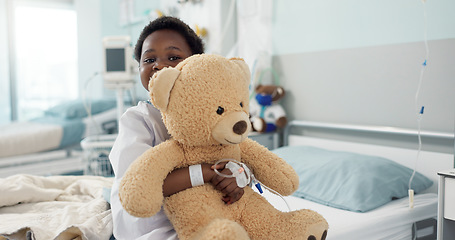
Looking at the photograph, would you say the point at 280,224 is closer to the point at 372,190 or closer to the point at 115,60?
the point at 372,190

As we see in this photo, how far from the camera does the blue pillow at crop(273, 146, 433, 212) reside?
5.07 ft

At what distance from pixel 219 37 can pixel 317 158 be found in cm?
151

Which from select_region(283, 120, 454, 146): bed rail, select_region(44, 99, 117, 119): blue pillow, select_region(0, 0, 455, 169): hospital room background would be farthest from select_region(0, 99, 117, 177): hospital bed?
select_region(283, 120, 454, 146): bed rail

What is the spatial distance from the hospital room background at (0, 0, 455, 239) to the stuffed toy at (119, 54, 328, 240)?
0.43 m

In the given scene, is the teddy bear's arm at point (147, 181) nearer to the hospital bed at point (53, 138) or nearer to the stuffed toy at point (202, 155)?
the stuffed toy at point (202, 155)

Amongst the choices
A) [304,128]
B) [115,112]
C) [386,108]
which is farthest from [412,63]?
[115,112]

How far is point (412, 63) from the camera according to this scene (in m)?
1.87

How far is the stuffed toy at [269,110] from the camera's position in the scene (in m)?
2.47

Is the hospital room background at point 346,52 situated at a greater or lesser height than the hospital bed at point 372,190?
greater

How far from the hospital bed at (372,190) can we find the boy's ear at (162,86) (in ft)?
2.49

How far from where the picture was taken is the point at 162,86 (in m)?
0.83

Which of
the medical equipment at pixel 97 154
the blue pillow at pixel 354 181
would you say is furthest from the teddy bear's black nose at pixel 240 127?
the medical equipment at pixel 97 154

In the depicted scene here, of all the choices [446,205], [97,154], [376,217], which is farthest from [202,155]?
[97,154]

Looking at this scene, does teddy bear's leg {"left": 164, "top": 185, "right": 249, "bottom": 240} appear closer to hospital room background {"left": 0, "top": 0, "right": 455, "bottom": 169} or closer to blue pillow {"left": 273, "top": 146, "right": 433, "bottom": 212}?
A: blue pillow {"left": 273, "top": 146, "right": 433, "bottom": 212}
